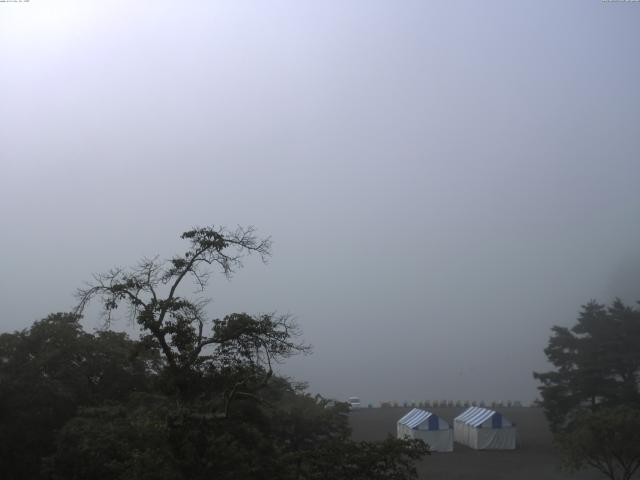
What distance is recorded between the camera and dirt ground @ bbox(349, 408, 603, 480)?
23.5 metres

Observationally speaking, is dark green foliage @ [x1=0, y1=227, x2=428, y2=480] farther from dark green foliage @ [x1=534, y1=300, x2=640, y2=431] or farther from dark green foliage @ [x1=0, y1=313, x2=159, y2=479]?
dark green foliage @ [x1=534, y1=300, x2=640, y2=431]

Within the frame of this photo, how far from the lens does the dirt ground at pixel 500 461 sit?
77.2 feet

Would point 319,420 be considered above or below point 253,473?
above

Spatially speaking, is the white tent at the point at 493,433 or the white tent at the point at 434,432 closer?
the white tent at the point at 434,432

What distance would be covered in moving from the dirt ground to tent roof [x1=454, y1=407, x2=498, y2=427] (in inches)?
47.9

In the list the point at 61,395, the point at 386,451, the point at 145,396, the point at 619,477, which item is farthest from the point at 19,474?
the point at 619,477

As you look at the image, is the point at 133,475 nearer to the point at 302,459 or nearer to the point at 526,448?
the point at 302,459

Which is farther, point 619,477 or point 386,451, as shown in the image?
point 619,477

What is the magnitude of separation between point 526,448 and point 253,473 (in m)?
23.7

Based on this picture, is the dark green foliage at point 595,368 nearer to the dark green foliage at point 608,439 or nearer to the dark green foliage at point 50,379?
the dark green foliage at point 608,439

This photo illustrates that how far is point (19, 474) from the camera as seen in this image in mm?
15664

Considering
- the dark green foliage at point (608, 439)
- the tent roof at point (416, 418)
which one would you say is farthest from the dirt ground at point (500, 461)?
the dark green foliage at point (608, 439)

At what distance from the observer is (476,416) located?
30.5 meters

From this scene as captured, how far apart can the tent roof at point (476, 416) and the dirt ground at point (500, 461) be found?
1.22 metres
